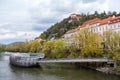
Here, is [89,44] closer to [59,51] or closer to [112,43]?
[112,43]

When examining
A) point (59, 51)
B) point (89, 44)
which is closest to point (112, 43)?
point (89, 44)

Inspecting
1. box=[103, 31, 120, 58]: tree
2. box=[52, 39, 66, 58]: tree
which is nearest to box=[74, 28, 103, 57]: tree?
box=[103, 31, 120, 58]: tree

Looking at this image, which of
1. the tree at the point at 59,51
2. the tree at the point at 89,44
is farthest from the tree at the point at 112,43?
the tree at the point at 59,51

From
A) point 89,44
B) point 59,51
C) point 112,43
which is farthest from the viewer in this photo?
point 59,51

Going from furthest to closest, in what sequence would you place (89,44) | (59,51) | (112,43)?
(59,51)
(89,44)
(112,43)

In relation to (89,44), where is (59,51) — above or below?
below

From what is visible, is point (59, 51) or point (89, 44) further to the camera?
point (59, 51)

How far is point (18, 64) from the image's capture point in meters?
81.1

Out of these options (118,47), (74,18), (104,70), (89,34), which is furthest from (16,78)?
(74,18)

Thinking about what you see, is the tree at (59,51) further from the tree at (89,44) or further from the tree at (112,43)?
the tree at (112,43)

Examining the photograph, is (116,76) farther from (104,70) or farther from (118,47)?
(118,47)

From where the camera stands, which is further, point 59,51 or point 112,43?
point 59,51

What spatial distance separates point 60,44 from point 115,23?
19.6 metres

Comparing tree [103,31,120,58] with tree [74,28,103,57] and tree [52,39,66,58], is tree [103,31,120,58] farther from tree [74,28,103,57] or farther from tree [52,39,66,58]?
tree [52,39,66,58]
